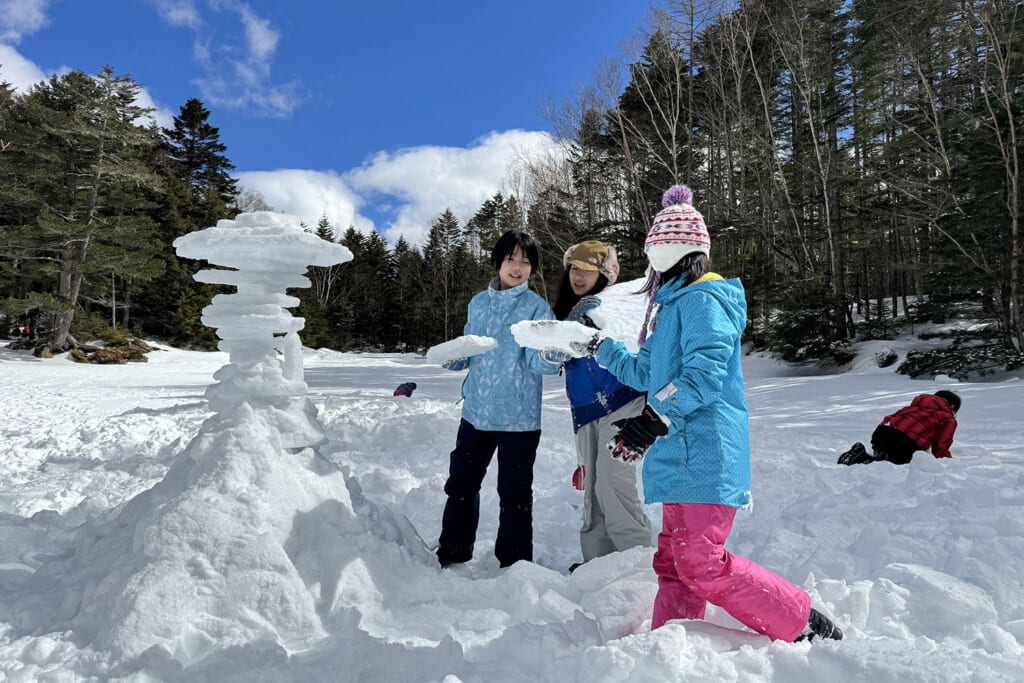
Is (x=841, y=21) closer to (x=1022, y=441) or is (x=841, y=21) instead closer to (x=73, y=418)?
(x=1022, y=441)

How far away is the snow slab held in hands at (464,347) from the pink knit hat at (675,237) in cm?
95

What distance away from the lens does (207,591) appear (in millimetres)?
2031

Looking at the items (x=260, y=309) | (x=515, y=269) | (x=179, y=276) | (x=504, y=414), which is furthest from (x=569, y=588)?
(x=179, y=276)

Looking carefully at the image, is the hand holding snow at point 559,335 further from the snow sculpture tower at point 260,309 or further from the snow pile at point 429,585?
the snow sculpture tower at point 260,309

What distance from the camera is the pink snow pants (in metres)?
1.74

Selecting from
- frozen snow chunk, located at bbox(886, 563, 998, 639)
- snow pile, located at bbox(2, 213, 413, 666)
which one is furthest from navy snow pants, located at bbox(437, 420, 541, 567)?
frozen snow chunk, located at bbox(886, 563, 998, 639)

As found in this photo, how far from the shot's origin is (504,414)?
2.76m

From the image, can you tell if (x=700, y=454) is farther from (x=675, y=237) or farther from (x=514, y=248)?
(x=514, y=248)

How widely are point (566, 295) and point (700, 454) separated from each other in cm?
136

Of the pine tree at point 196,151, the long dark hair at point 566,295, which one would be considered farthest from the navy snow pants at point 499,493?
the pine tree at point 196,151

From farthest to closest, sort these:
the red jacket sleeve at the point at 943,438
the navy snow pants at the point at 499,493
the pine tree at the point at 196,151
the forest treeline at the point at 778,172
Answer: the pine tree at the point at 196,151 → the forest treeline at the point at 778,172 → the red jacket sleeve at the point at 943,438 → the navy snow pants at the point at 499,493

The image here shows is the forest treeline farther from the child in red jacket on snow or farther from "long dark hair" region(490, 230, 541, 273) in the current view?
"long dark hair" region(490, 230, 541, 273)

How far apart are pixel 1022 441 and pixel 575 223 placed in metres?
14.2

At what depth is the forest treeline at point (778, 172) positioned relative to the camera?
11625mm
